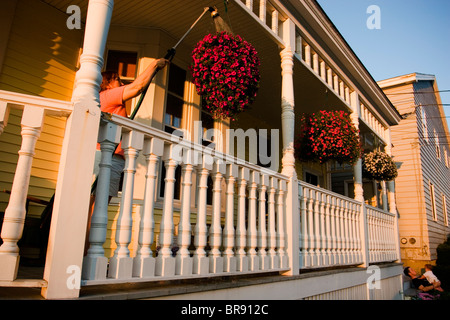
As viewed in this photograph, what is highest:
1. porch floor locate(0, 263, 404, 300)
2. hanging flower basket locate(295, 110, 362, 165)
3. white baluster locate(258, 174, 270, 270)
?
hanging flower basket locate(295, 110, 362, 165)

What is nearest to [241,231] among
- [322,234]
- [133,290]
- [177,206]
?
[133,290]

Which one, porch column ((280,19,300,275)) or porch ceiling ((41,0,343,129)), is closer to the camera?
porch column ((280,19,300,275))

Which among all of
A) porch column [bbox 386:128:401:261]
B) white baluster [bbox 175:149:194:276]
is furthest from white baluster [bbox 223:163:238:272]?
porch column [bbox 386:128:401:261]

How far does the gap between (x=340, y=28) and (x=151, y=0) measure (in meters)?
3.41

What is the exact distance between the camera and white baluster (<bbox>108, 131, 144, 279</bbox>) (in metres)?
2.02

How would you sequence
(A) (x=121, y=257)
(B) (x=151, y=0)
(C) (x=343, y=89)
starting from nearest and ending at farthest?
(A) (x=121, y=257) < (B) (x=151, y=0) < (C) (x=343, y=89)

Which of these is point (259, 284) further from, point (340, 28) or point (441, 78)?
point (441, 78)

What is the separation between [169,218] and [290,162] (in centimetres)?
201

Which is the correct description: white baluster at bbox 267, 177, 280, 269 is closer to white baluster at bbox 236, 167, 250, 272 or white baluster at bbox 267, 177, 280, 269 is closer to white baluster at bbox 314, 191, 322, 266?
white baluster at bbox 236, 167, 250, 272

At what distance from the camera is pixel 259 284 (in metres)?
3.06

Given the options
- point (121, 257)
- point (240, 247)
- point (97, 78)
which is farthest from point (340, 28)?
point (121, 257)

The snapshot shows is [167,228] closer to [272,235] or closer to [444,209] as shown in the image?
[272,235]

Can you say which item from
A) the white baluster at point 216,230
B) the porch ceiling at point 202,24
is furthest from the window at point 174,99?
the white baluster at point 216,230
